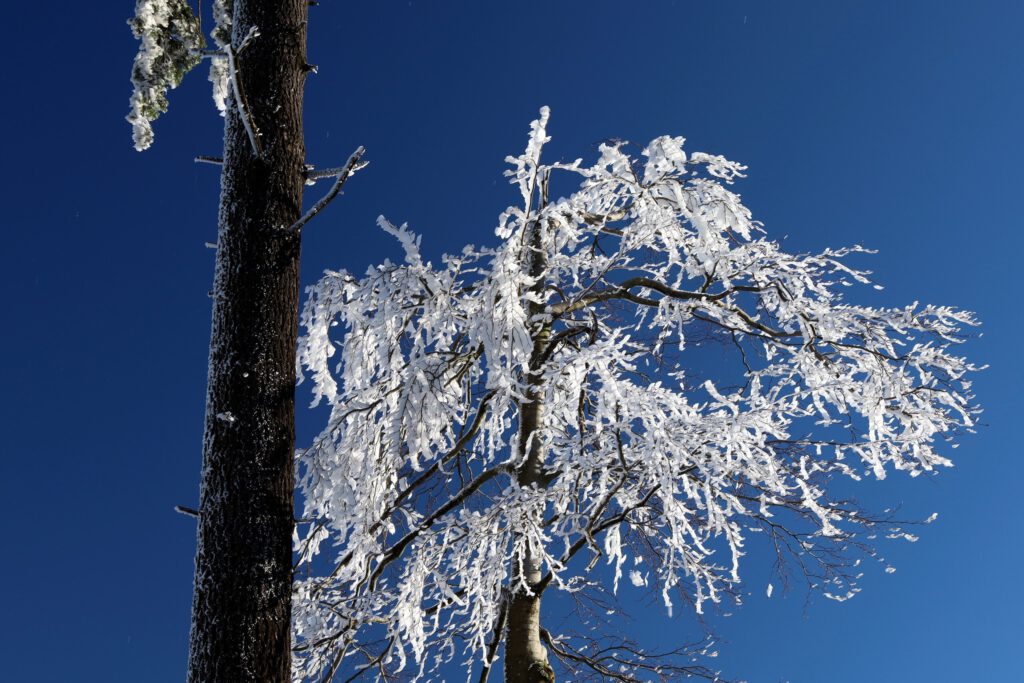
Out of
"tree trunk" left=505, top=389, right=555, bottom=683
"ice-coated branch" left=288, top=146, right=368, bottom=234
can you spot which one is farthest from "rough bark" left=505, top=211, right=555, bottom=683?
"ice-coated branch" left=288, top=146, right=368, bottom=234

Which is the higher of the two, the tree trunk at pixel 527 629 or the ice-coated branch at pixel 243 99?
the ice-coated branch at pixel 243 99

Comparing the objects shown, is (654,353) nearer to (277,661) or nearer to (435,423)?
(435,423)

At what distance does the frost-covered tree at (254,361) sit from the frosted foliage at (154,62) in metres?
0.66

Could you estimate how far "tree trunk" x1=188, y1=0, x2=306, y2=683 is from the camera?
3730 mm

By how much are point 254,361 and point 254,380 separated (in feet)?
0.32

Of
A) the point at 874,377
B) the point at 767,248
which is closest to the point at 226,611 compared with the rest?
the point at 767,248

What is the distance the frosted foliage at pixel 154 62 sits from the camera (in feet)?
17.0

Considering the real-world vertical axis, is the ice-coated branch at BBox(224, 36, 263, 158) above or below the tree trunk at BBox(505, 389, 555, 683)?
above

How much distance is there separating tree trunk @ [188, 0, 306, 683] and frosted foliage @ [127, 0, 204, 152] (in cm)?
72

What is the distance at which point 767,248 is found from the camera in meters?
6.20

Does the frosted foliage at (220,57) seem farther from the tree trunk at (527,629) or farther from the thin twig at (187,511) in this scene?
the tree trunk at (527,629)

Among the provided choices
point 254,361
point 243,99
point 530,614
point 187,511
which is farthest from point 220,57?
point 530,614

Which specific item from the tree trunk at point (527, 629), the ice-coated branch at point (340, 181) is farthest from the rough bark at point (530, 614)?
the ice-coated branch at point (340, 181)

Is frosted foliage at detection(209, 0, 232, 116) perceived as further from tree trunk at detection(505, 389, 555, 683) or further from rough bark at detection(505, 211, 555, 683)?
tree trunk at detection(505, 389, 555, 683)
